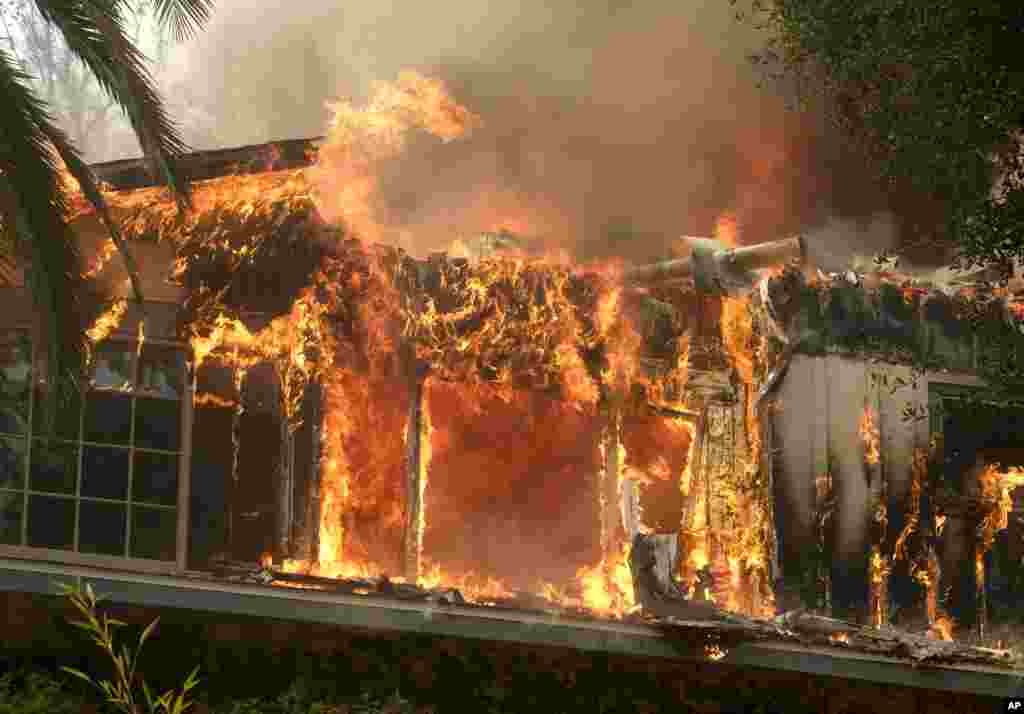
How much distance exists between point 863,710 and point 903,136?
15.6ft

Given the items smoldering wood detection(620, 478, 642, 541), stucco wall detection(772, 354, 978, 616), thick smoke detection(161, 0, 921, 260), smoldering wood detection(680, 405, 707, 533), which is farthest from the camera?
thick smoke detection(161, 0, 921, 260)

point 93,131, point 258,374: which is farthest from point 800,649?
point 93,131

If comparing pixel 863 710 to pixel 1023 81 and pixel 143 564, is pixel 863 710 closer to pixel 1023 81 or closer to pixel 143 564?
pixel 1023 81

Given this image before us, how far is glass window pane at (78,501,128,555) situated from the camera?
35.0ft

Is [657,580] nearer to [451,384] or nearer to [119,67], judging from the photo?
[451,384]

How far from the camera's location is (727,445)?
1144 cm

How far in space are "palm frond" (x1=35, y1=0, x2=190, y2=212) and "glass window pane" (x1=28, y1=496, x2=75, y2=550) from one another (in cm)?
402

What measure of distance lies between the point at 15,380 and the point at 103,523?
5.34ft

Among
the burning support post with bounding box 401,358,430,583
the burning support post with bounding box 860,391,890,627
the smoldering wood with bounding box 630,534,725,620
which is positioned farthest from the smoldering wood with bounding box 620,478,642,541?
the burning support post with bounding box 860,391,890,627

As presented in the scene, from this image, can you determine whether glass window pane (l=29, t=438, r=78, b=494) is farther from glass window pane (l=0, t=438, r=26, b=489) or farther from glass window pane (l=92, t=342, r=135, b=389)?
glass window pane (l=92, t=342, r=135, b=389)

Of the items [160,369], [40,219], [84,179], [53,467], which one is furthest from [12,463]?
[40,219]

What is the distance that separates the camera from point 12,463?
1070cm

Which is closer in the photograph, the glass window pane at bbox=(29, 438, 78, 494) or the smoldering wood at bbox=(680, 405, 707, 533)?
the glass window pane at bbox=(29, 438, 78, 494)

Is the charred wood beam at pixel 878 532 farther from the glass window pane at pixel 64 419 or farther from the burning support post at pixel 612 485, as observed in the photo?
the glass window pane at pixel 64 419
